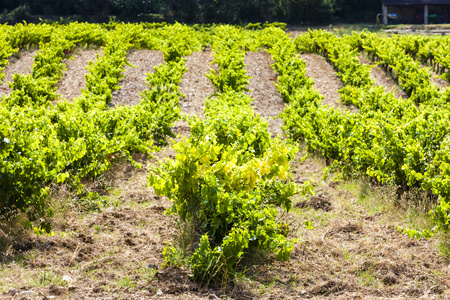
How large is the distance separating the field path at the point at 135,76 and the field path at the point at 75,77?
1116 millimetres

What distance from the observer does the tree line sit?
37.4 m

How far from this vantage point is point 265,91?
14.2m

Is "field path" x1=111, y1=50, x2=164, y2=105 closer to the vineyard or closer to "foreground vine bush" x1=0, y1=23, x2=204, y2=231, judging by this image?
"foreground vine bush" x1=0, y1=23, x2=204, y2=231

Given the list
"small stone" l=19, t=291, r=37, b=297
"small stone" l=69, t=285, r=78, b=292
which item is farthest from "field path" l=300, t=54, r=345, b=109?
"small stone" l=19, t=291, r=37, b=297

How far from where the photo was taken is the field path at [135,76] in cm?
1309

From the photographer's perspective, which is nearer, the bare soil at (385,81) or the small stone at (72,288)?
the small stone at (72,288)

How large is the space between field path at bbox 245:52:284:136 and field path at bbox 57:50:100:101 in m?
4.76

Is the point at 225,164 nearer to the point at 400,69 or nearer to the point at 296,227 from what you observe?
the point at 296,227

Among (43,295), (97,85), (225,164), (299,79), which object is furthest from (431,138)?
(97,85)

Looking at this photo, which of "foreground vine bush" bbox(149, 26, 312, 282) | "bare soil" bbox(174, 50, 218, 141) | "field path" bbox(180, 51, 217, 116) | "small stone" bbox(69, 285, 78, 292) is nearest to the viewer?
"small stone" bbox(69, 285, 78, 292)

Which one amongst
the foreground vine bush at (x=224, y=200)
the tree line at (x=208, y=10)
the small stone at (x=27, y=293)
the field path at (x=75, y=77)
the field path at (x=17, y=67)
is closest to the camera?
the small stone at (x=27, y=293)

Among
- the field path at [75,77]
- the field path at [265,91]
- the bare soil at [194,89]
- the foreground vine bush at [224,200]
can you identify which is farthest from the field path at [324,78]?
the foreground vine bush at [224,200]

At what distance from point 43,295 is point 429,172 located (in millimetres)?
4370

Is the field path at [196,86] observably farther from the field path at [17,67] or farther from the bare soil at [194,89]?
the field path at [17,67]
